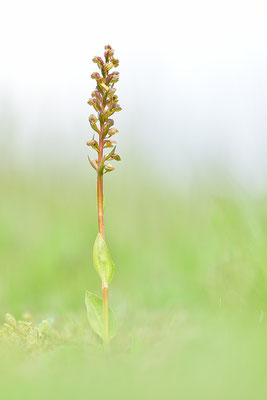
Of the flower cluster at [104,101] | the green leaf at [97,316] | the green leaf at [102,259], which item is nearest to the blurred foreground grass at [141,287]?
the green leaf at [97,316]

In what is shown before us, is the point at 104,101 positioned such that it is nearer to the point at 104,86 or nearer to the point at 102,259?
the point at 104,86

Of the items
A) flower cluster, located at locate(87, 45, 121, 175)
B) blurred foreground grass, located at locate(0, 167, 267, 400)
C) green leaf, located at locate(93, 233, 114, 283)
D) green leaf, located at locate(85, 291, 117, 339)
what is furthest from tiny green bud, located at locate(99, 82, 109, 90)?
blurred foreground grass, located at locate(0, 167, 267, 400)

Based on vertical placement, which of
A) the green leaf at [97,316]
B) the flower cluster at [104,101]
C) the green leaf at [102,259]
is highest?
the flower cluster at [104,101]

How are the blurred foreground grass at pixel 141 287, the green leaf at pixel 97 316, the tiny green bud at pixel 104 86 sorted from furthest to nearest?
1. the tiny green bud at pixel 104 86
2. the green leaf at pixel 97 316
3. the blurred foreground grass at pixel 141 287

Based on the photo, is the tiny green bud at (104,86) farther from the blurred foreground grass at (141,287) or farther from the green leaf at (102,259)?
the blurred foreground grass at (141,287)

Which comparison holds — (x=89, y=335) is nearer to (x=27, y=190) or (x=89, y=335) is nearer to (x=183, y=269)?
(x=183, y=269)

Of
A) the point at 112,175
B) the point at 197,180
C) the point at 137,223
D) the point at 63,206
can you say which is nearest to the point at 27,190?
the point at 63,206

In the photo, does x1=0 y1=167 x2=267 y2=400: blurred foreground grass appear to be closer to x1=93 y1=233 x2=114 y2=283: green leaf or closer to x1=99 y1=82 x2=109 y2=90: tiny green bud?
x1=93 y1=233 x2=114 y2=283: green leaf

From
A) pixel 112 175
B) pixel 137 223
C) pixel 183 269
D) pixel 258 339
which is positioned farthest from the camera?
pixel 112 175
